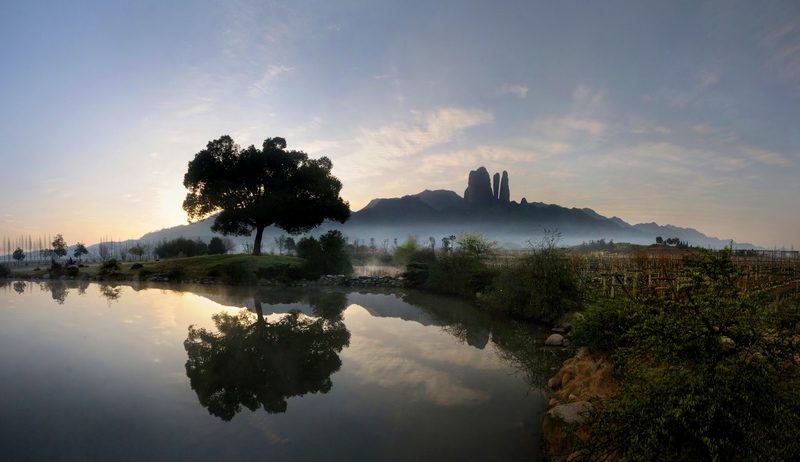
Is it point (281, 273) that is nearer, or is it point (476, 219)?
point (281, 273)

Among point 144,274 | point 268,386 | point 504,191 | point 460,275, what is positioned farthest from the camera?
point 504,191

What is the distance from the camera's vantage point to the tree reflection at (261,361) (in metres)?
6.07

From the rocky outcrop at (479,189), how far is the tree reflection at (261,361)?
393ft

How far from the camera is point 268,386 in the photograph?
256 inches

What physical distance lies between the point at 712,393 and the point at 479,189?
5205 inches

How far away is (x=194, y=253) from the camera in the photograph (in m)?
35.2

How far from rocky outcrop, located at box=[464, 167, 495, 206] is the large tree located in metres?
102

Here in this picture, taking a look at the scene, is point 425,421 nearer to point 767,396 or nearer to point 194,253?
point 767,396

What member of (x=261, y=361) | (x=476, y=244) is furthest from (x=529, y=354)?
(x=476, y=244)

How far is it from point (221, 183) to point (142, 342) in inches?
836

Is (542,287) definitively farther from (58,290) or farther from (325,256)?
(58,290)

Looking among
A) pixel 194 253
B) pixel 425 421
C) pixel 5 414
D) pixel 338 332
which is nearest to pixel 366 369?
pixel 425 421

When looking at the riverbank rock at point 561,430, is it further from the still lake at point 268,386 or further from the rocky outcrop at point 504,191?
the rocky outcrop at point 504,191

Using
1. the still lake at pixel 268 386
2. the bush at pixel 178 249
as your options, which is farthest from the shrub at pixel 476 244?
the bush at pixel 178 249
